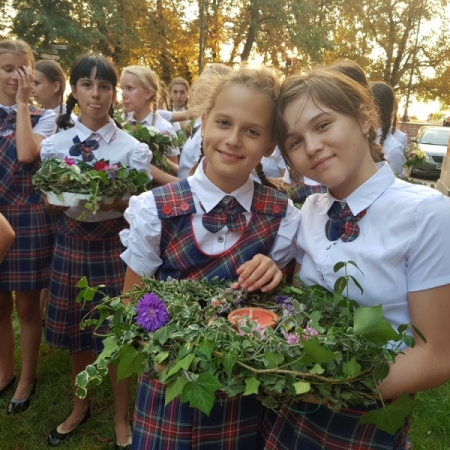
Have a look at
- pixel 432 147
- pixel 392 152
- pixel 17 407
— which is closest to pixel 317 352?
pixel 17 407

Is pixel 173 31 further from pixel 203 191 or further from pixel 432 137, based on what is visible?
pixel 203 191

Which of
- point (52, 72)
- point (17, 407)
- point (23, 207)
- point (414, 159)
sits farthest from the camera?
point (414, 159)

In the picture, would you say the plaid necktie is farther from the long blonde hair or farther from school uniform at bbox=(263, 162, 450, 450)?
the long blonde hair

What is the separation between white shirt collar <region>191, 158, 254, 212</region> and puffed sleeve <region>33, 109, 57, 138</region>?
1.75 meters

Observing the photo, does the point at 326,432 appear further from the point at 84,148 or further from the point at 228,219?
the point at 84,148

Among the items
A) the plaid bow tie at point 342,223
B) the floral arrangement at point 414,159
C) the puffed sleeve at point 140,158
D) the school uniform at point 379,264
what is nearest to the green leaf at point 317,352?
the school uniform at point 379,264

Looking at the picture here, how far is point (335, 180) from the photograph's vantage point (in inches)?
58.0

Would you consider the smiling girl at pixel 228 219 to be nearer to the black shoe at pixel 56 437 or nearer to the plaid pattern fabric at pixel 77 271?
the plaid pattern fabric at pixel 77 271

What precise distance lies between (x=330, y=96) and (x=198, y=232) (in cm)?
65

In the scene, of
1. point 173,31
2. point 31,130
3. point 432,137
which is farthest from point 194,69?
point 31,130

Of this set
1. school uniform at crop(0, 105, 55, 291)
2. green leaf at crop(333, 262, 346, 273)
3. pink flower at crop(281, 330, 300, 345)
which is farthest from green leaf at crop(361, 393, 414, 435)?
school uniform at crop(0, 105, 55, 291)

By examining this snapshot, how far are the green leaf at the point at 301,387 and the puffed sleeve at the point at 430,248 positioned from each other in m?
0.48

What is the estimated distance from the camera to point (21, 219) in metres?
2.97

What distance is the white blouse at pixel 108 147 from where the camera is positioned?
2768 millimetres
